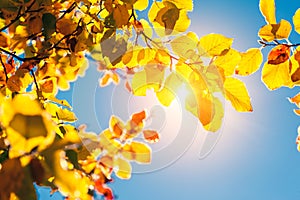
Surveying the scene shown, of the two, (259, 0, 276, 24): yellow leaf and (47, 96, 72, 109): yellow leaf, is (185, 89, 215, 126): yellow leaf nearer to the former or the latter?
(259, 0, 276, 24): yellow leaf

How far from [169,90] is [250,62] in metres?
0.17

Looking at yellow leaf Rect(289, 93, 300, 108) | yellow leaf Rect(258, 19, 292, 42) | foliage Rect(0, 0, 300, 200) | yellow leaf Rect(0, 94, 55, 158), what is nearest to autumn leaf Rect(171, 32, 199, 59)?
foliage Rect(0, 0, 300, 200)

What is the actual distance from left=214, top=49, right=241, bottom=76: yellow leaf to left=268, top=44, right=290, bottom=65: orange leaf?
59 millimetres

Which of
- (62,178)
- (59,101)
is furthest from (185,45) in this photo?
(62,178)

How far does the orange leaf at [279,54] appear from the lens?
0.67 meters

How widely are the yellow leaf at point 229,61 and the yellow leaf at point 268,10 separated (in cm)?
8

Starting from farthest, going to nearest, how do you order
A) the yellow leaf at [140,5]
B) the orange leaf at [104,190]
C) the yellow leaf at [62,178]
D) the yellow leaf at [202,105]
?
the orange leaf at [104,190]
the yellow leaf at [140,5]
the yellow leaf at [202,105]
the yellow leaf at [62,178]

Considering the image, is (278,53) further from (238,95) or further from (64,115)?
(64,115)

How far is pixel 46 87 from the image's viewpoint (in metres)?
0.97

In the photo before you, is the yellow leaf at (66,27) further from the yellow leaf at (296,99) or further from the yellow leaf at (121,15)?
the yellow leaf at (296,99)

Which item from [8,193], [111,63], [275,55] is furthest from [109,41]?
[8,193]

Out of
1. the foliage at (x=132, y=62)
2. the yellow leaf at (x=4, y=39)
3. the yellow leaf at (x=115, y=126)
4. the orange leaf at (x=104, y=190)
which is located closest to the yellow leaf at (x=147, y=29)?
the foliage at (x=132, y=62)

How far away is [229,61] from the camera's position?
69cm

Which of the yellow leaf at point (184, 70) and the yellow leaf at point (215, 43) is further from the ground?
the yellow leaf at point (215, 43)
